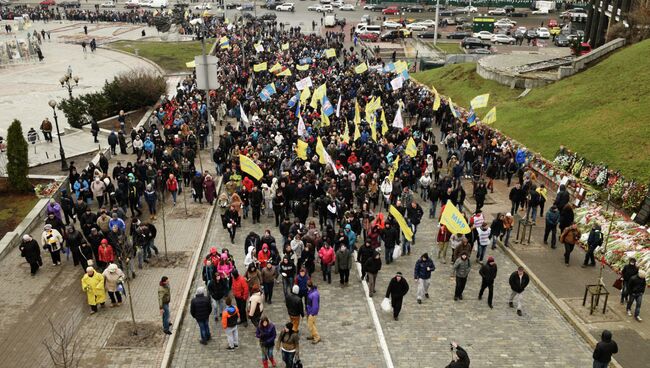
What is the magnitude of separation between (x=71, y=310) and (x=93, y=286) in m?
1.30

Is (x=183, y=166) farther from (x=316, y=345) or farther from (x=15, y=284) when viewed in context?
(x=316, y=345)

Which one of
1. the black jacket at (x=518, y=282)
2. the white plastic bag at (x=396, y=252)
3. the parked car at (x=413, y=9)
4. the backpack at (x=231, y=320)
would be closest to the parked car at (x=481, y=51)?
the parked car at (x=413, y=9)

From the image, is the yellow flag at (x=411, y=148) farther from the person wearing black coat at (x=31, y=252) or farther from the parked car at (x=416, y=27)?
the parked car at (x=416, y=27)

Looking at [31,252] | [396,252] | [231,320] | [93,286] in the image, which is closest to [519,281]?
[396,252]

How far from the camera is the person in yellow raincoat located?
45.7 feet

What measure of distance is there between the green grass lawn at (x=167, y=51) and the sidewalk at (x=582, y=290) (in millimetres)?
41748

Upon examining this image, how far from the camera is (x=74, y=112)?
32625 millimetres

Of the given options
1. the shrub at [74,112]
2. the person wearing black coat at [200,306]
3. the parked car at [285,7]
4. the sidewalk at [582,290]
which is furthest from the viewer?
the parked car at [285,7]

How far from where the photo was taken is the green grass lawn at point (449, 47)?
5908 cm

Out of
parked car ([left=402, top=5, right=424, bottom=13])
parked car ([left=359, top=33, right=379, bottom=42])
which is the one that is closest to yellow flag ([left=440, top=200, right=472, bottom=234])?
parked car ([left=359, top=33, right=379, bottom=42])

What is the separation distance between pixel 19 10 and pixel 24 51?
43173 mm

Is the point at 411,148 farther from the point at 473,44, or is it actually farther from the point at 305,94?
the point at 473,44

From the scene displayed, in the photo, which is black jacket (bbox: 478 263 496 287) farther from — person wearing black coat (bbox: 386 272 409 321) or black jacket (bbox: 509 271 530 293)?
person wearing black coat (bbox: 386 272 409 321)

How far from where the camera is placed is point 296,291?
1287cm
